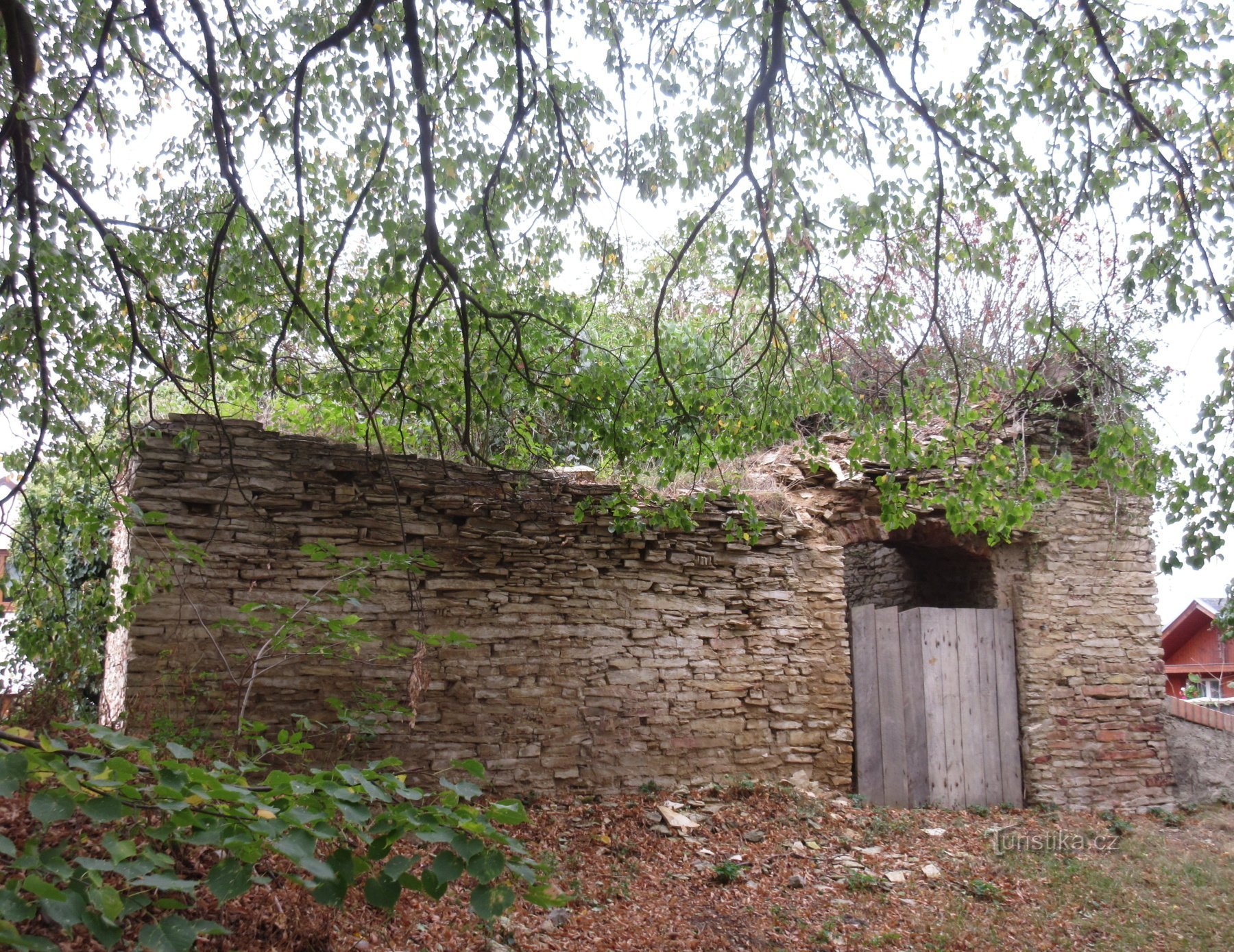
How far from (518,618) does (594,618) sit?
0.59 meters

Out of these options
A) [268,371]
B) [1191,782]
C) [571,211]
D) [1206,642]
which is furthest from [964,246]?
[1206,642]

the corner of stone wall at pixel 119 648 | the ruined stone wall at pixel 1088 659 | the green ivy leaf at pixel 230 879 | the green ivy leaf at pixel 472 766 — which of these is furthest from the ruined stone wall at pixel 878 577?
the green ivy leaf at pixel 230 879

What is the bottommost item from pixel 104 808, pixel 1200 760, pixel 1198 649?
Result: pixel 1200 760

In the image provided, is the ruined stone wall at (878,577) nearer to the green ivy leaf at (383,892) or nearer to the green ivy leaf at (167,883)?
the green ivy leaf at (383,892)

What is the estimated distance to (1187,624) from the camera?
17.3 m

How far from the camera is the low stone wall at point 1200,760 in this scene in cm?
782

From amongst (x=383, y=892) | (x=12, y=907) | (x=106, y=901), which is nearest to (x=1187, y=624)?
(x=383, y=892)

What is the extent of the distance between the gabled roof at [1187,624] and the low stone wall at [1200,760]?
9.26 metres

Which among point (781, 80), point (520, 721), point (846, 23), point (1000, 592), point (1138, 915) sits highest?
point (846, 23)

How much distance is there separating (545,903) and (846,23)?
161 inches

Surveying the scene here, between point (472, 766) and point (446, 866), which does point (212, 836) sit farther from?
point (472, 766)

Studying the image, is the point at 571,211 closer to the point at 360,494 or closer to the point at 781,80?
the point at 781,80

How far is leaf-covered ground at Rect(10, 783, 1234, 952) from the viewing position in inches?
169

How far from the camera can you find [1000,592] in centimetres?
795
